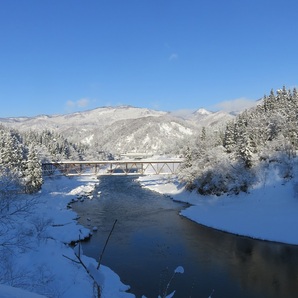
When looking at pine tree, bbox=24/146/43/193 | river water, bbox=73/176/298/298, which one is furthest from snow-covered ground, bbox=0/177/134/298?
pine tree, bbox=24/146/43/193

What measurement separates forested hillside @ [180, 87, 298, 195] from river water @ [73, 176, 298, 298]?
1176cm

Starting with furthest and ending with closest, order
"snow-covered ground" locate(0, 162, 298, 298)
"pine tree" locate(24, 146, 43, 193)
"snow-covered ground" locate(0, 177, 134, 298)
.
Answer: "pine tree" locate(24, 146, 43, 193)
"snow-covered ground" locate(0, 162, 298, 298)
"snow-covered ground" locate(0, 177, 134, 298)

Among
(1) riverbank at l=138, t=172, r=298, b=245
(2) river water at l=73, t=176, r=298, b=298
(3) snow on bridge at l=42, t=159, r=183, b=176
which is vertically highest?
(3) snow on bridge at l=42, t=159, r=183, b=176

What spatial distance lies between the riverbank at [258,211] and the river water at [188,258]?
1859mm

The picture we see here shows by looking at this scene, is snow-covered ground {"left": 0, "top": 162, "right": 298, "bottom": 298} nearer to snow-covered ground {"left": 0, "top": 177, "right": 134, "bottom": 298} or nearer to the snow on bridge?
snow-covered ground {"left": 0, "top": 177, "right": 134, "bottom": 298}

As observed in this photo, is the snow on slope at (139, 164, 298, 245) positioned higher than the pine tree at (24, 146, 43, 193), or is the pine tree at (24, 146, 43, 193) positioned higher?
the pine tree at (24, 146, 43, 193)

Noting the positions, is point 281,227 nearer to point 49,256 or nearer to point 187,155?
point 49,256

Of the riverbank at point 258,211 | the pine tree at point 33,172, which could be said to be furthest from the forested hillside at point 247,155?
the pine tree at point 33,172

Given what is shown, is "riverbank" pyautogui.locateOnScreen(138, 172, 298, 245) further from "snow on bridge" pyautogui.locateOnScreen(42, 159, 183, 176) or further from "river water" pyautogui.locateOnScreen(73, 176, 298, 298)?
"snow on bridge" pyautogui.locateOnScreen(42, 159, 183, 176)

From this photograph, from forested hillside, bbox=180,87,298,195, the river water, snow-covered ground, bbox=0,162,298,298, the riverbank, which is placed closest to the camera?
snow-covered ground, bbox=0,162,298,298

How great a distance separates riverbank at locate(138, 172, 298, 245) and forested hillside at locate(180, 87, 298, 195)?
1731 mm

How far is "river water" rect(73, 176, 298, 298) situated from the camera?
22156 mm

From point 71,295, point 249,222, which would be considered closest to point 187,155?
point 249,222

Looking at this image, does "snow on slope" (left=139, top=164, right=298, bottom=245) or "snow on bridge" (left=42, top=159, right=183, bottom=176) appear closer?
"snow on slope" (left=139, top=164, right=298, bottom=245)
